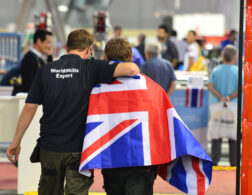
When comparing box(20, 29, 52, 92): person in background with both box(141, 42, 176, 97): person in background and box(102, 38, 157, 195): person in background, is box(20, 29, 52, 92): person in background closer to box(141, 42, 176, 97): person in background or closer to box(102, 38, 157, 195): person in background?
box(141, 42, 176, 97): person in background

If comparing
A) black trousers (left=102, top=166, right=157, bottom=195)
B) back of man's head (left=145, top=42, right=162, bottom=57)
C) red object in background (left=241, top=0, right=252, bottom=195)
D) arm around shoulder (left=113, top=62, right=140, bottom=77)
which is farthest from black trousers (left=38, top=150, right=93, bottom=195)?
back of man's head (left=145, top=42, right=162, bottom=57)

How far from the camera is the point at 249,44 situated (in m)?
4.83

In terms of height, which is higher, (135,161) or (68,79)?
(68,79)

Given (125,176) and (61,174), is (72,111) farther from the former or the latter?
(125,176)

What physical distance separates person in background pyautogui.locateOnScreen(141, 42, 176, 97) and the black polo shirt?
17.8ft

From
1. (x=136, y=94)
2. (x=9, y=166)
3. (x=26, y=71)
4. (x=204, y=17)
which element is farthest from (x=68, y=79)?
(x=204, y=17)

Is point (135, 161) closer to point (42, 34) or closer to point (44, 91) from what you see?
point (44, 91)

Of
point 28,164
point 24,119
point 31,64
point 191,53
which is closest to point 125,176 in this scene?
point 24,119

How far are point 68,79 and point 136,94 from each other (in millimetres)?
478

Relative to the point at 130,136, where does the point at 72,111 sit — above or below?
above

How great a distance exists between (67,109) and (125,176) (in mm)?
611

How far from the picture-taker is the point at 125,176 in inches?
173

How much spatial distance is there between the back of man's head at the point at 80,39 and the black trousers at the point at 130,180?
35.0 inches

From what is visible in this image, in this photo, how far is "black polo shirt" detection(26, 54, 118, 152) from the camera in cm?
435
